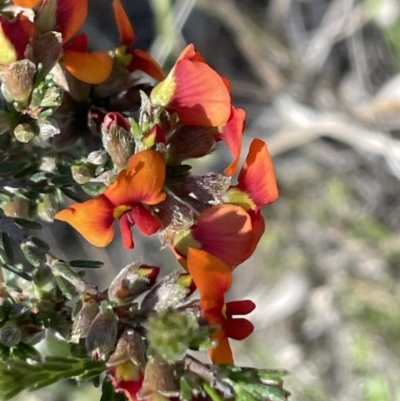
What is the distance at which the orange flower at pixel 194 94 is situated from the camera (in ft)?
3.50

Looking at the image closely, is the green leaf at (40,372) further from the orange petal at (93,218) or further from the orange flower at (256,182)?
the orange flower at (256,182)

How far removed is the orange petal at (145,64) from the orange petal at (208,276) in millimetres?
469

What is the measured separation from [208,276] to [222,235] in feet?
0.42

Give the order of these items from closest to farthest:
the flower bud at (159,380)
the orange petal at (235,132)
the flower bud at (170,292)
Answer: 1. the flower bud at (159,380)
2. the flower bud at (170,292)
3. the orange petal at (235,132)

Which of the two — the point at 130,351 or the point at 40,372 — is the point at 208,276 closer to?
the point at 130,351

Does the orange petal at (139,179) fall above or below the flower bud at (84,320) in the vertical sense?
above

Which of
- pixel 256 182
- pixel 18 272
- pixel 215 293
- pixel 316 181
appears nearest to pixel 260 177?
pixel 256 182

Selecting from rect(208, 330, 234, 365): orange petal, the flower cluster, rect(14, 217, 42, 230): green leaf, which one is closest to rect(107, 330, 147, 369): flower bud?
the flower cluster

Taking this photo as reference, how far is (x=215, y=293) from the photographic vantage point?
949mm

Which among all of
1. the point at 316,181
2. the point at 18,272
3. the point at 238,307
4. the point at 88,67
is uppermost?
the point at 88,67

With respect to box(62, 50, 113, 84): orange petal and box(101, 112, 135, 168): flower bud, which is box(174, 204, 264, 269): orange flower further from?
box(62, 50, 113, 84): orange petal

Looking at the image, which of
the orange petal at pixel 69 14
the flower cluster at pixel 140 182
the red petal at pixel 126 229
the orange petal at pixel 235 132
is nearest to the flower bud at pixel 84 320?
the flower cluster at pixel 140 182

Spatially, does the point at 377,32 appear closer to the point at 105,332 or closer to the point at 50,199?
the point at 50,199

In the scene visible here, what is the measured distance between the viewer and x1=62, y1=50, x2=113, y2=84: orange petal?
1116mm
